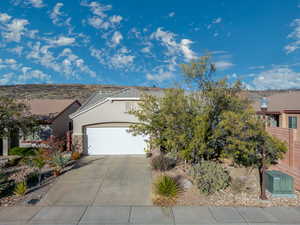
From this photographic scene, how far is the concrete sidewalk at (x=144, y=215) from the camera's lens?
596cm

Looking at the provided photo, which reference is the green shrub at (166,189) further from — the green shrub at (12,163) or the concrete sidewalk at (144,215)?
the green shrub at (12,163)

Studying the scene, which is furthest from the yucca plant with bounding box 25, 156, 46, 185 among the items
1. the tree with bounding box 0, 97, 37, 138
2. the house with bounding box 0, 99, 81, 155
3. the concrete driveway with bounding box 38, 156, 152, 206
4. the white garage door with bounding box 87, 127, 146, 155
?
the white garage door with bounding box 87, 127, 146, 155

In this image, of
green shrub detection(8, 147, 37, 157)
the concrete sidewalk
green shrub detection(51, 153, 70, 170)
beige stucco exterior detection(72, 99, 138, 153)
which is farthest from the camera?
beige stucco exterior detection(72, 99, 138, 153)

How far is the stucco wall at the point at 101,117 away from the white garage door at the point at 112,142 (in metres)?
0.56

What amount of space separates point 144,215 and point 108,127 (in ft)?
31.0

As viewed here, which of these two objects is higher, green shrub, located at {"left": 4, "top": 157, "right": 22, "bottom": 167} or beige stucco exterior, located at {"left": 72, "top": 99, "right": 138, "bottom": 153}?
beige stucco exterior, located at {"left": 72, "top": 99, "right": 138, "bottom": 153}

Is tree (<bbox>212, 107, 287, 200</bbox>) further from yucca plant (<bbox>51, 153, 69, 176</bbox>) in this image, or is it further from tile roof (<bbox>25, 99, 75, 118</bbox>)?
tile roof (<bbox>25, 99, 75, 118</bbox>)

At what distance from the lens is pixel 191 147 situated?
324 inches

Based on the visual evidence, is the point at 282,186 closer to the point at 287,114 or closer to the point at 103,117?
the point at 103,117

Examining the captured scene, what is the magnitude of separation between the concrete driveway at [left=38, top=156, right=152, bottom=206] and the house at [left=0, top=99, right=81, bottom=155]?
17.9ft

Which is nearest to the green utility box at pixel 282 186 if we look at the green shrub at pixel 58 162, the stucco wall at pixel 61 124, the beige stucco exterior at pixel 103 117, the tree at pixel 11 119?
the beige stucco exterior at pixel 103 117

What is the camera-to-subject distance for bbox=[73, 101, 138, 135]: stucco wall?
14.9 meters

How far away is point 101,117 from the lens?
1495 centimetres

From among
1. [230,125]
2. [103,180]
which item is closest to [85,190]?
[103,180]
